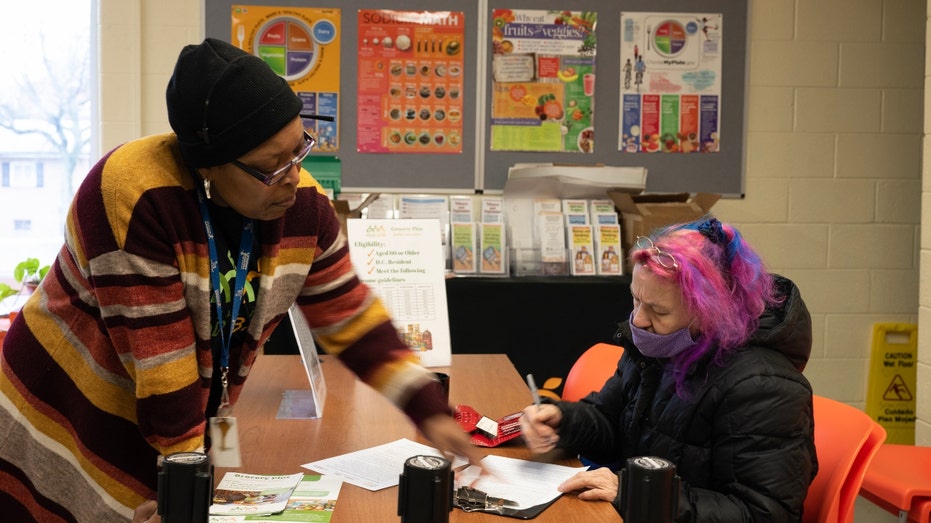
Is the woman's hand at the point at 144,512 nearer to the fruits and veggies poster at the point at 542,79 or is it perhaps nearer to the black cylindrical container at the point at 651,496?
the black cylindrical container at the point at 651,496

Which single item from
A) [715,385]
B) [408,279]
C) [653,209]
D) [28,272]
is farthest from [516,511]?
[28,272]

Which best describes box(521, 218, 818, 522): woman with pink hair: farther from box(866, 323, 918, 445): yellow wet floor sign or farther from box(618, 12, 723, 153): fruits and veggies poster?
box(866, 323, 918, 445): yellow wet floor sign

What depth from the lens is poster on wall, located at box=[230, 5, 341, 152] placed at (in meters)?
Answer: 4.17

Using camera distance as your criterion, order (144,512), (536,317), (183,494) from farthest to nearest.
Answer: (536,317)
(144,512)
(183,494)

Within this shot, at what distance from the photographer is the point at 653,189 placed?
430 cm

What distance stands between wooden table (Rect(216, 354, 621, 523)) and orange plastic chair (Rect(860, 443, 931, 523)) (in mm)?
978

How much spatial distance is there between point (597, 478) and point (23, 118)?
11.9ft

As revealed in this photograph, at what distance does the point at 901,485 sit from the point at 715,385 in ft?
3.11

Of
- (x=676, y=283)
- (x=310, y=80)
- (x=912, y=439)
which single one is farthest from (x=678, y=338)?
(x=912, y=439)

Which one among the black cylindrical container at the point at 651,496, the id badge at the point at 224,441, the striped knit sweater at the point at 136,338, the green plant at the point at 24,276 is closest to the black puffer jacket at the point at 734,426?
the striped knit sweater at the point at 136,338

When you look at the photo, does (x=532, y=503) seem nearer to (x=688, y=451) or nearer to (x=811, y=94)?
(x=688, y=451)

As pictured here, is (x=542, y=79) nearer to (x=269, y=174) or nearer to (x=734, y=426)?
(x=734, y=426)

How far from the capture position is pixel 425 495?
72 centimetres

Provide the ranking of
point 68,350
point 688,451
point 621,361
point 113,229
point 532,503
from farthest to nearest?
point 621,361
point 688,451
point 532,503
point 68,350
point 113,229
